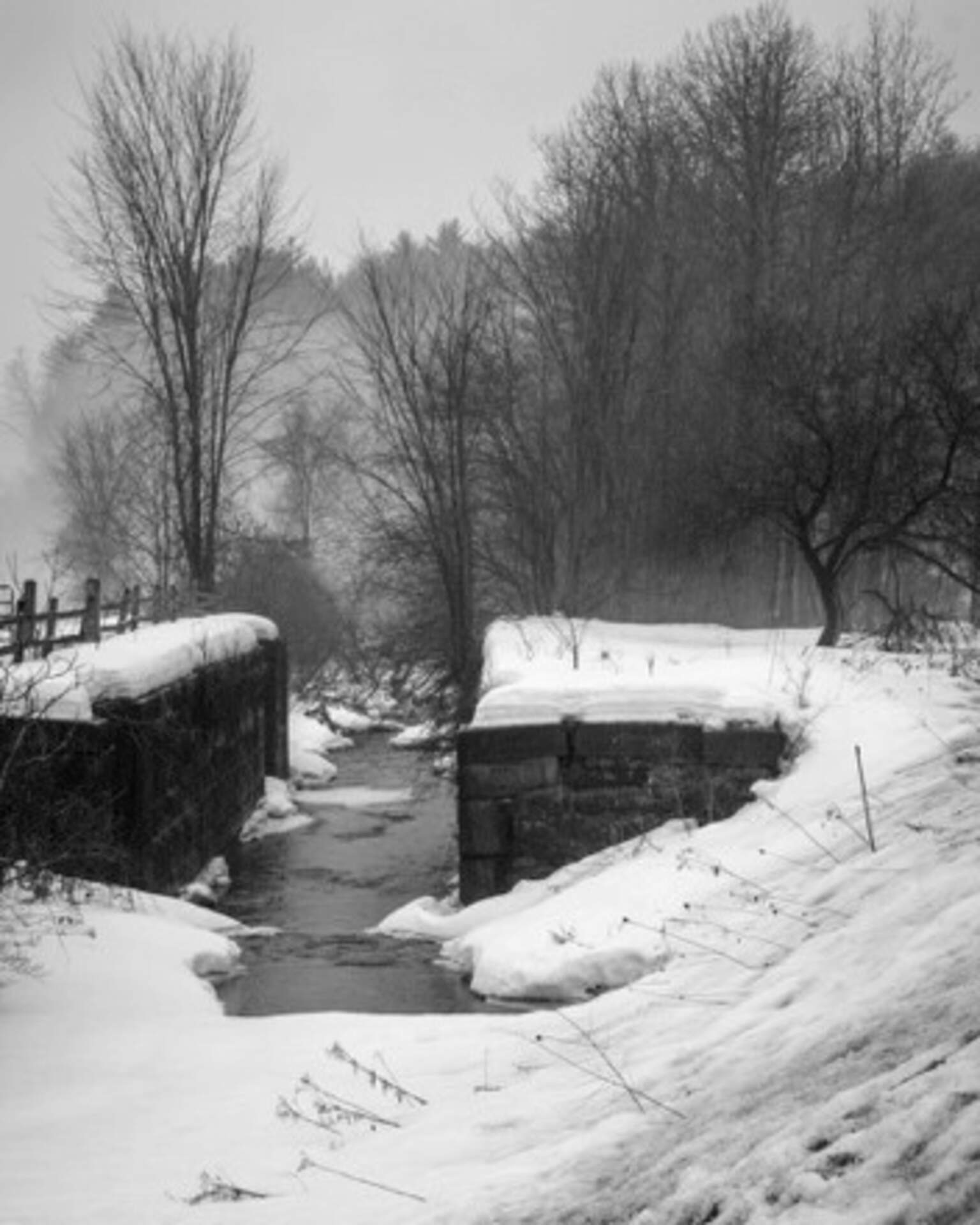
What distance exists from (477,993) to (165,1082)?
2865 mm

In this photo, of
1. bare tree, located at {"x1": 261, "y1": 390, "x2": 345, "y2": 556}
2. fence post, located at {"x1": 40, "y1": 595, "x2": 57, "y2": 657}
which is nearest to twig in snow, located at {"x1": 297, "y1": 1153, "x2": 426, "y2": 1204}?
fence post, located at {"x1": 40, "y1": 595, "x2": 57, "y2": 657}

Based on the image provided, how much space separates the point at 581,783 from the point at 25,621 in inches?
288

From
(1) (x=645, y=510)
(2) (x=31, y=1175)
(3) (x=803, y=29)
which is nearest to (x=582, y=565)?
(1) (x=645, y=510)

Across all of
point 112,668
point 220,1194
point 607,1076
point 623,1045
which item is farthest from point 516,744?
point 220,1194

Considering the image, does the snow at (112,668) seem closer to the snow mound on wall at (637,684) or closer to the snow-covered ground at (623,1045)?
the snow-covered ground at (623,1045)

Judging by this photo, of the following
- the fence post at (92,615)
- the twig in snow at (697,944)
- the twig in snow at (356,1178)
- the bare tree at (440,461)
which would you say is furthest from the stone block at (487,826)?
the bare tree at (440,461)

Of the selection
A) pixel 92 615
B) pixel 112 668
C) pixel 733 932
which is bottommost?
pixel 733 932

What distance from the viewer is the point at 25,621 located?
1571cm

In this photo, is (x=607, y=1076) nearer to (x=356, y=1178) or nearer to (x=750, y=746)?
(x=356, y=1178)

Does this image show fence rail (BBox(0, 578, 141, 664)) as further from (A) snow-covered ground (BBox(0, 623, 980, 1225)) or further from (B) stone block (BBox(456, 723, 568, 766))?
(B) stone block (BBox(456, 723, 568, 766))

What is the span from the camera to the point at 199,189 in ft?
93.7

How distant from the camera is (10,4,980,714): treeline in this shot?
20781 mm

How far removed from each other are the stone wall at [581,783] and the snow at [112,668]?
317 centimetres

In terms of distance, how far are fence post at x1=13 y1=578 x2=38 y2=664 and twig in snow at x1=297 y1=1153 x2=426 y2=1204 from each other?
998 centimetres
